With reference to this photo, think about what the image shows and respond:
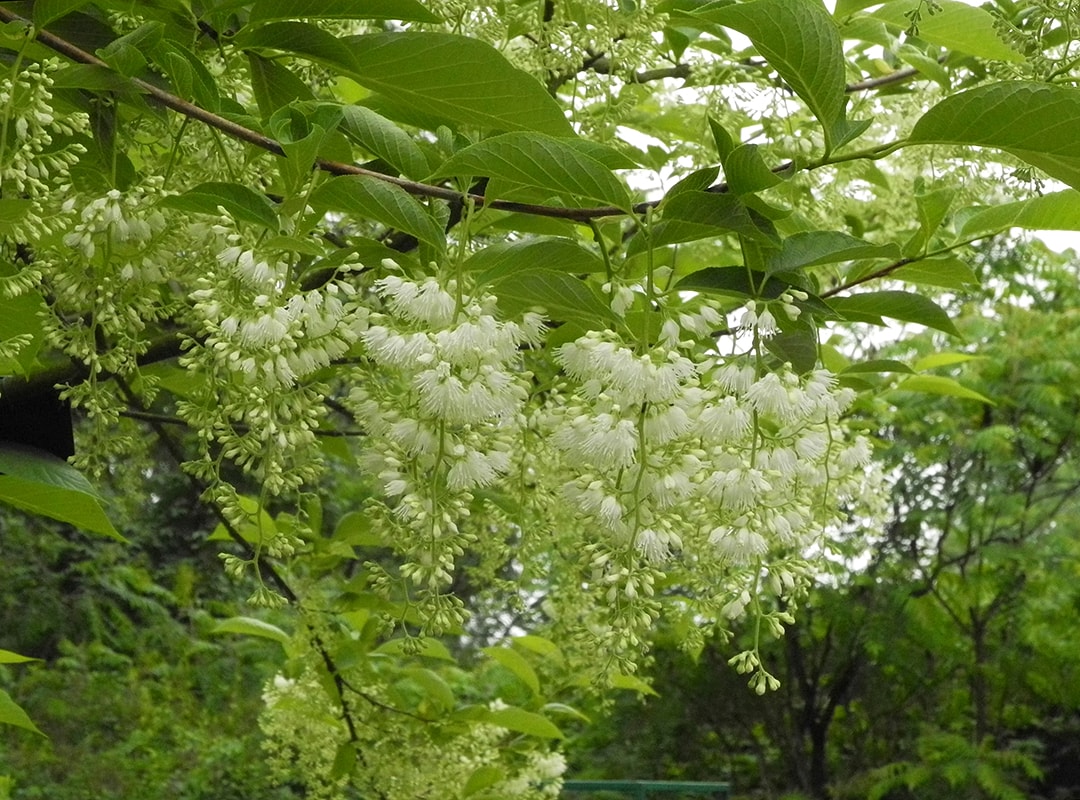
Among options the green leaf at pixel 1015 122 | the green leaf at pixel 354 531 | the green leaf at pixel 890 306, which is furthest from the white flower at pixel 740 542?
the green leaf at pixel 354 531

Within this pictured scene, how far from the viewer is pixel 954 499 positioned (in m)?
5.83

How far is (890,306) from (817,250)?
0.16m

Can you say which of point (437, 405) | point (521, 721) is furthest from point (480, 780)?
point (437, 405)

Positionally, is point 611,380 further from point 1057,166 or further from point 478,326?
point 1057,166

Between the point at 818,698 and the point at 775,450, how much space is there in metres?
5.64

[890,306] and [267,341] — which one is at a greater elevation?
[890,306]

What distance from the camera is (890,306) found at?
1028 mm

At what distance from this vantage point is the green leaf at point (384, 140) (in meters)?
0.92

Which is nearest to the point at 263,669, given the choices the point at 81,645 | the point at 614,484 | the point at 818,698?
the point at 81,645

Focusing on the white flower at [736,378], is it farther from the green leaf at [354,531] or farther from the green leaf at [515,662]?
the green leaf at [515,662]

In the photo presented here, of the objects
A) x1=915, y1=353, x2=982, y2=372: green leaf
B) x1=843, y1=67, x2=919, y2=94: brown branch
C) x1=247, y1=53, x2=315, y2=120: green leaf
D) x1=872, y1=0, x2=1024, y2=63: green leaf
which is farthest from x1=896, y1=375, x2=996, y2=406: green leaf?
x1=247, y1=53, x2=315, y2=120: green leaf

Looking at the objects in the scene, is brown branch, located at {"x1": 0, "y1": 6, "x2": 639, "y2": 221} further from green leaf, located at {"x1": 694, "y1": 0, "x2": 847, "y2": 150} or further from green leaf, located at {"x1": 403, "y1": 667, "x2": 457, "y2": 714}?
green leaf, located at {"x1": 403, "y1": 667, "x2": 457, "y2": 714}

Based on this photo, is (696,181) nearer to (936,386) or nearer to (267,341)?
(267,341)

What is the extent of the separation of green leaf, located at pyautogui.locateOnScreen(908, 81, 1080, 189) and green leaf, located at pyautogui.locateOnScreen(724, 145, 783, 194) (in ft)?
0.37
